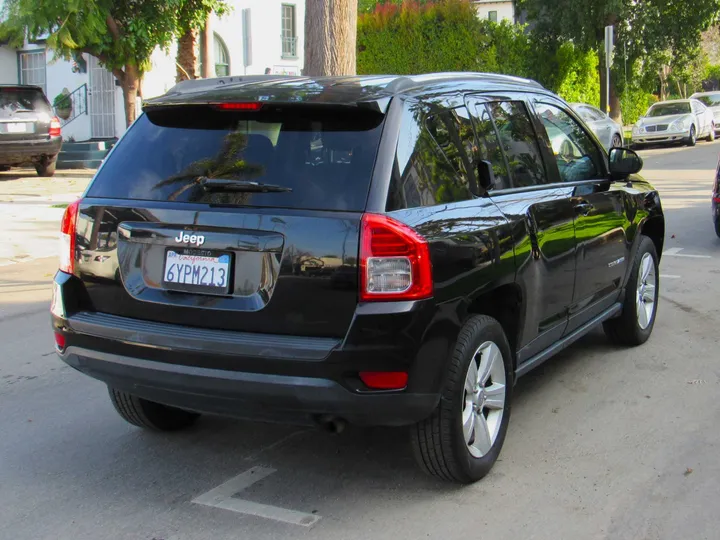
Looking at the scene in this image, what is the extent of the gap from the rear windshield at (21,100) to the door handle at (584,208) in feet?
52.7

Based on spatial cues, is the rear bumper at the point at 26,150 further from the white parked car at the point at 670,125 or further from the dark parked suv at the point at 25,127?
the white parked car at the point at 670,125

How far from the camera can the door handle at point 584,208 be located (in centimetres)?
526

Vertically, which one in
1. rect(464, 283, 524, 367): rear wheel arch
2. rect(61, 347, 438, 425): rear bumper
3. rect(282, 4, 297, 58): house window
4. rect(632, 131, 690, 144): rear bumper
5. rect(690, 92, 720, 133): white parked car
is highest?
rect(282, 4, 297, 58): house window

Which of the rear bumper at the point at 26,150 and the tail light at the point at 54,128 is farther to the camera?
the tail light at the point at 54,128

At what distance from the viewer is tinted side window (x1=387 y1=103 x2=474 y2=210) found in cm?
384

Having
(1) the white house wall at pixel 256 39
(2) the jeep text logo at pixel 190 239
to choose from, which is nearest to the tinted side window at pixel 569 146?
(2) the jeep text logo at pixel 190 239

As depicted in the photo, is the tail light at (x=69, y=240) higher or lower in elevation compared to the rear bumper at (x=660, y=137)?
lower

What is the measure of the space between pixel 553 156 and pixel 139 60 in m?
15.7

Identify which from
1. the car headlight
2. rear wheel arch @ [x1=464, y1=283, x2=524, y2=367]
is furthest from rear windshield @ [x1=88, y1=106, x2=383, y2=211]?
the car headlight

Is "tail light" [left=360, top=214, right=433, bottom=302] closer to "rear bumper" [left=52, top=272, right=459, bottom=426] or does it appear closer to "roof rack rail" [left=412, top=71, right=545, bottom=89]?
"rear bumper" [left=52, top=272, right=459, bottom=426]

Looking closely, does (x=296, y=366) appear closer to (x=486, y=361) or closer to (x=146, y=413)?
(x=486, y=361)

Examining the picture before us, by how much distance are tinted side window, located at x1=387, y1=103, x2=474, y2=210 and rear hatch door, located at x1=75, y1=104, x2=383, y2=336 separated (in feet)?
0.46

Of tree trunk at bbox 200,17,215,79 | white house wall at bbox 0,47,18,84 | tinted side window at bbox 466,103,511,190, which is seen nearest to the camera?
tinted side window at bbox 466,103,511,190

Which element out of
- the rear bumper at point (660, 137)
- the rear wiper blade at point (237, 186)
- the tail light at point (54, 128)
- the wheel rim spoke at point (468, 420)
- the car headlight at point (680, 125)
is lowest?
the wheel rim spoke at point (468, 420)
